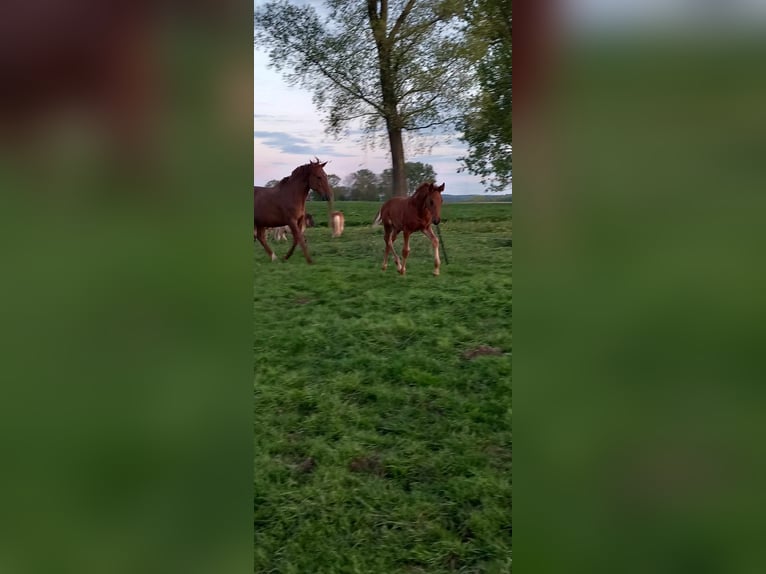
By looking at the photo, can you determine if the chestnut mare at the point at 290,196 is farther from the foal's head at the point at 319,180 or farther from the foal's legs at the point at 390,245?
the foal's legs at the point at 390,245

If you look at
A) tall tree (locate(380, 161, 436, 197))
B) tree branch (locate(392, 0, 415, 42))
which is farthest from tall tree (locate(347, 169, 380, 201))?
tree branch (locate(392, 0, 415, 42))

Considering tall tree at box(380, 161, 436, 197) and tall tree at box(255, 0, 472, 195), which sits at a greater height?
tall tree at box(255, 0, 472, 195)

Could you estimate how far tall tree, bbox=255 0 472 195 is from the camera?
3105 mm

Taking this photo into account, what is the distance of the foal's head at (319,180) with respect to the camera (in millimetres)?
3559

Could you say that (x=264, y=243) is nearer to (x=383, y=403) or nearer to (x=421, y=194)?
(x=421, y=194)

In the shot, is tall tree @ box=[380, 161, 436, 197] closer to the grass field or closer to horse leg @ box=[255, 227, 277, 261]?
the grass field
